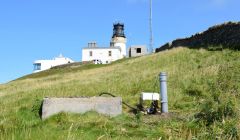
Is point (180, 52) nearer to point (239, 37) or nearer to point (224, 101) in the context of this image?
point (239, 37)

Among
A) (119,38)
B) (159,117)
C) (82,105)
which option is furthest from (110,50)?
(159,117)

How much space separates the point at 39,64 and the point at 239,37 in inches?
4059

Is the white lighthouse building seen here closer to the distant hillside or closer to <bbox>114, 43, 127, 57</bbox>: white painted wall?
<bbox>114, 43, 127, 57</bbox>: white painted wall

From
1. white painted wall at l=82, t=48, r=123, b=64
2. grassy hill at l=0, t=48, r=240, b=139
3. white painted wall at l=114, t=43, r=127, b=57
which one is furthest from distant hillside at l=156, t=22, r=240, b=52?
white painted wall at l=114, t=43, r=127, b=57

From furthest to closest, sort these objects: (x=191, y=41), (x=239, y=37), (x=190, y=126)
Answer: (x=191, y=41)
(x=239, y=37)
(x=190, y=126)

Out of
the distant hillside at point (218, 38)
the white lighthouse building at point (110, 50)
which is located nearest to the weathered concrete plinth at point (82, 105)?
the distant hillside at point (218, 38)

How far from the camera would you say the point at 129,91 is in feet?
63.2

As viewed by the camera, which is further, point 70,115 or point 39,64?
point 39,64

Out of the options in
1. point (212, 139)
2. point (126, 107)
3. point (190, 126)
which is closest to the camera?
point (212, 139)

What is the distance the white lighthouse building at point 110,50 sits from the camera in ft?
401

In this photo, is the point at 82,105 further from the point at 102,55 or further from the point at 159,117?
the point at 102,55

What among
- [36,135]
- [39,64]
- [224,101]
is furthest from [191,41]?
[39,64]

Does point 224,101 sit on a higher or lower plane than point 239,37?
lower

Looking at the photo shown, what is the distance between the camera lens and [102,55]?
123 meters
